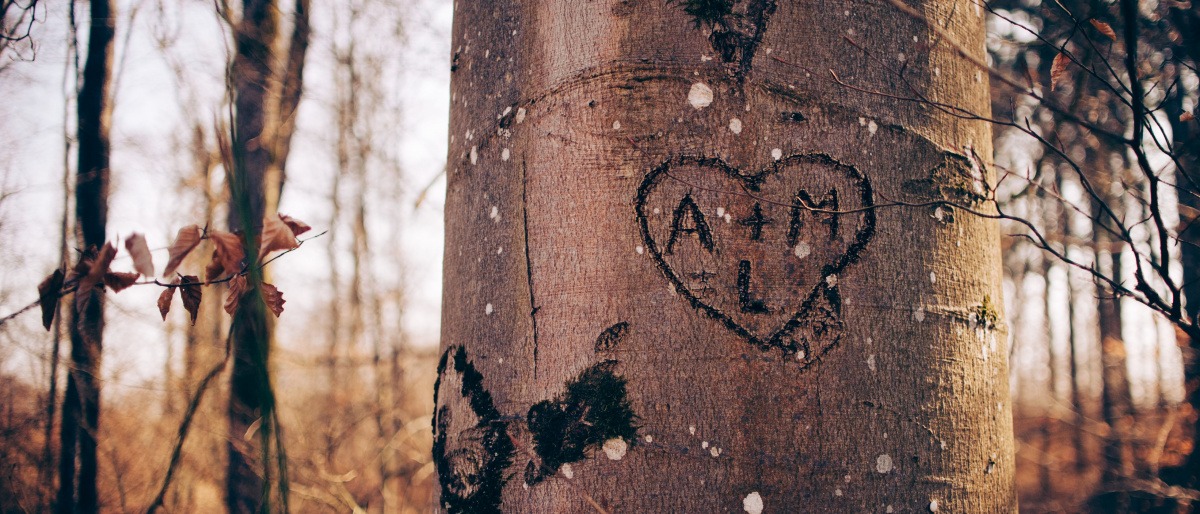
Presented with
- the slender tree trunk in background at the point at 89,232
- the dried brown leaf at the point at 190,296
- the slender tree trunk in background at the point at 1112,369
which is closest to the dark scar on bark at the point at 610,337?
the dried brown leaf at the point at 190,296

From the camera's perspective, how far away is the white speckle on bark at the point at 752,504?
3.44 ft

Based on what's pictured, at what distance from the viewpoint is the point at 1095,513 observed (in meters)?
9.16

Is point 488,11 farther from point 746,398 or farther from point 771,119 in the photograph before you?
point 746,398

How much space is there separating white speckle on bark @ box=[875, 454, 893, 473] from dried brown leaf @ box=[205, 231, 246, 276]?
121cm

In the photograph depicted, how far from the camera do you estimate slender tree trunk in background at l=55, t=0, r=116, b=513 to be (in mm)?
4629

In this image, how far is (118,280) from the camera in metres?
1.43

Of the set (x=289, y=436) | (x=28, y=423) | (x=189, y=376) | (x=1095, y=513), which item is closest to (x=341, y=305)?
(x=289, y=436)

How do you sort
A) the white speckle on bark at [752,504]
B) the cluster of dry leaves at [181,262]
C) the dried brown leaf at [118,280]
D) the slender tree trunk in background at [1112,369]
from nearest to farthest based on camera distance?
1. the white speckle on bark at [752,504]
2. the cluster of dry leaves at [181,262]
3. the dried brown leaf at [118,280]
4. the slender tree trunk in background at [1112,369]

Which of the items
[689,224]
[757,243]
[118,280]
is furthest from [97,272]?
[757,243]

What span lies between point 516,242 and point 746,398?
0.47 meters

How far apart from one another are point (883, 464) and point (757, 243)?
0.39 m

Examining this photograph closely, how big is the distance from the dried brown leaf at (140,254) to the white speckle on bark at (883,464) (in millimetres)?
1264

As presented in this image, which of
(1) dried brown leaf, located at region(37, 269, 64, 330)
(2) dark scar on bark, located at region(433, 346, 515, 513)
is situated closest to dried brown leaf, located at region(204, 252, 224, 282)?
(1) dried brown leaf, located at region(37, 269, 64, 330)

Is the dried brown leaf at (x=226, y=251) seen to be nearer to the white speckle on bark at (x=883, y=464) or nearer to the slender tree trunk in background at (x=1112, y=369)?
the white speckle on bark at (x=883, y=464)
